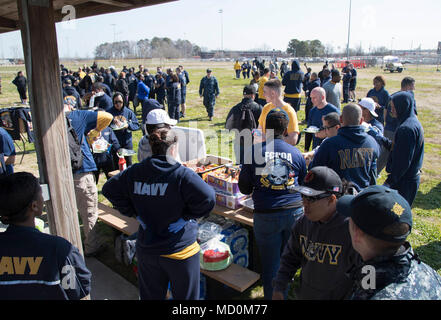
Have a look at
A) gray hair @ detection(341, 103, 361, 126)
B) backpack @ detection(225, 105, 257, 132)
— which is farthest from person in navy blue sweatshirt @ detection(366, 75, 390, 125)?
gray hair @ detection(341, 103, 361, 126)

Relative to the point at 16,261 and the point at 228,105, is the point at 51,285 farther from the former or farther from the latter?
the point at 228,105

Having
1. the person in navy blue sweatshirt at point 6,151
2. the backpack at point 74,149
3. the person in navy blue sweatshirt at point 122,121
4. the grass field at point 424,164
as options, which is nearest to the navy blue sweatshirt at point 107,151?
the person in navy blue sweatshirt at point 122,121

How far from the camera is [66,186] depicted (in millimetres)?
2666

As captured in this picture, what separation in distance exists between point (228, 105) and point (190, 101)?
2.69 meters

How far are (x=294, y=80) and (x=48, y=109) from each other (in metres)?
9.06

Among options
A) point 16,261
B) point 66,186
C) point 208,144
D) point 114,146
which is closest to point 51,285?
point 16,261

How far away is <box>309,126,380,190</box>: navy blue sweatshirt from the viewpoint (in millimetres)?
3219

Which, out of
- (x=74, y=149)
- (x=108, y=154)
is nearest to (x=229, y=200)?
(x=74, y=149)

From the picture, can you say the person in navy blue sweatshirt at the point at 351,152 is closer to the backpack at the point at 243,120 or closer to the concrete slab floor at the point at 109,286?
the concrete slab floor at the point at 109,286

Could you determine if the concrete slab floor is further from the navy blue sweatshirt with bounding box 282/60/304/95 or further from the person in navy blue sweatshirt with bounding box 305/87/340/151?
the navy blue sweatshirt with bounding box 282/60/304/95

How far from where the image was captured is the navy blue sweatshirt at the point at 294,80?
Result: 34.0ft

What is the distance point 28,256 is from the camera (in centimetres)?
176

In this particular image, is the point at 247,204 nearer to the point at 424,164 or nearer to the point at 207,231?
the point at 207,231

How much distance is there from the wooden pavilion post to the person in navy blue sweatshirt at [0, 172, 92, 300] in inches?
25.9
